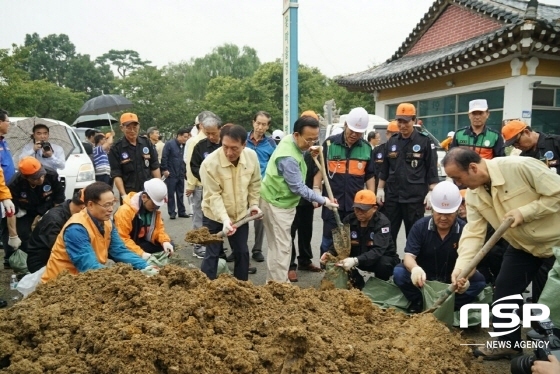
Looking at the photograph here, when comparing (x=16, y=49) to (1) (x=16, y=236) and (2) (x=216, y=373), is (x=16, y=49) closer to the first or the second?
(1) (x=16, y=236)

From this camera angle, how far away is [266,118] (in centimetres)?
592

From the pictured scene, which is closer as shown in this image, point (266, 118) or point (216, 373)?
point (216, 373)

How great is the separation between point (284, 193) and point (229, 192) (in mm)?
497

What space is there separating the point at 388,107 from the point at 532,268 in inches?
523

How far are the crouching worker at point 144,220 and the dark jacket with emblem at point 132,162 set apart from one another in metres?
1.30

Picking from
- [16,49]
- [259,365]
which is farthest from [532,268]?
[16,49]

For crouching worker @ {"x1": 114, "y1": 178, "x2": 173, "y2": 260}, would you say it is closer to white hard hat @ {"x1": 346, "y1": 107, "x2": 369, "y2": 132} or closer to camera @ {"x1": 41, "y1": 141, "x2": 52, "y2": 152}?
white hard hat @ {"x1": 346, "y1": 107, "x2": 369, "y2": 132}

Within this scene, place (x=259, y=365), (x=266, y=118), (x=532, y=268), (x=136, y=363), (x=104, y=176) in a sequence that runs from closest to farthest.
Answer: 1. (x=136, y=363)
2. (x=259, y=365)
3. (x=532, y=268)
4. (x=266, y=118)
5. (x=104, y=176)

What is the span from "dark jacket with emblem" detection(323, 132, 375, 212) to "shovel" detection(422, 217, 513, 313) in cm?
164

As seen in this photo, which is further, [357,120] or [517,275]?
[357,120]

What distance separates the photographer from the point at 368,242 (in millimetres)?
4551

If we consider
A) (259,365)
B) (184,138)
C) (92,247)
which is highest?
(184,138)

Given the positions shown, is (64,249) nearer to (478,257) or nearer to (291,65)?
(478,257)

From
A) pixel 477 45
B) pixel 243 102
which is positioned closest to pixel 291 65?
pixel 477 45
